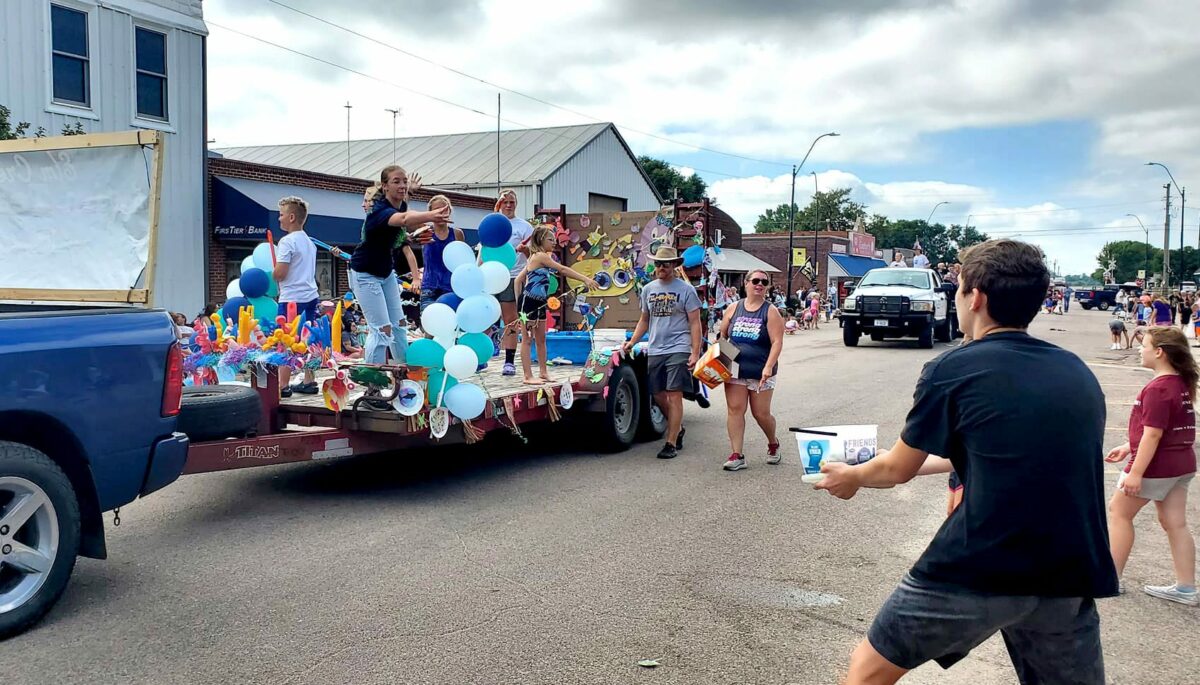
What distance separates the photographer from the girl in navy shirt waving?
20.8 feet

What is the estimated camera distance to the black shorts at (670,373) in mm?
8188

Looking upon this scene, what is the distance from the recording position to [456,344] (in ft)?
20.6

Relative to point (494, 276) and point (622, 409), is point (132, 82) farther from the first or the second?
point (494, 276)

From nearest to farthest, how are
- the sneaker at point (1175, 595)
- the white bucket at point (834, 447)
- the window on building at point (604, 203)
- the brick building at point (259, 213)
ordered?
the white bucket at point (834, 447) < the sneaker at point (1175, 595) < the brick building at point (259, 213) < the window on building at point (604, 203)

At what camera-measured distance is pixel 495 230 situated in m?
6.87

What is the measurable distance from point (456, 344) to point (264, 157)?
39.8 m

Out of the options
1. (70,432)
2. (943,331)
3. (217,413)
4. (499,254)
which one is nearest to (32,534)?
(70,432)

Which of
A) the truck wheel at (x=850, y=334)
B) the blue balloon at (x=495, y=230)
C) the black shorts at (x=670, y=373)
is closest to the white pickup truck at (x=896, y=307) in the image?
the truck wheel at (x=850, y=334)

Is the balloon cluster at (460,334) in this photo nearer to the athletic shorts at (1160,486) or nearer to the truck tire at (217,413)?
the truck tire at (217,413)

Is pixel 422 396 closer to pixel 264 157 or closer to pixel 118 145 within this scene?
pixel 118 145

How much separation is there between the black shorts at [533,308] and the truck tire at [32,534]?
4512mm

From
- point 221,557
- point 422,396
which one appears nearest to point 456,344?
point 422,396

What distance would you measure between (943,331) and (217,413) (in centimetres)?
2242

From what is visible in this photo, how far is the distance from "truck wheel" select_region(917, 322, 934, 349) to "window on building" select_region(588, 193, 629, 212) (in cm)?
1593
